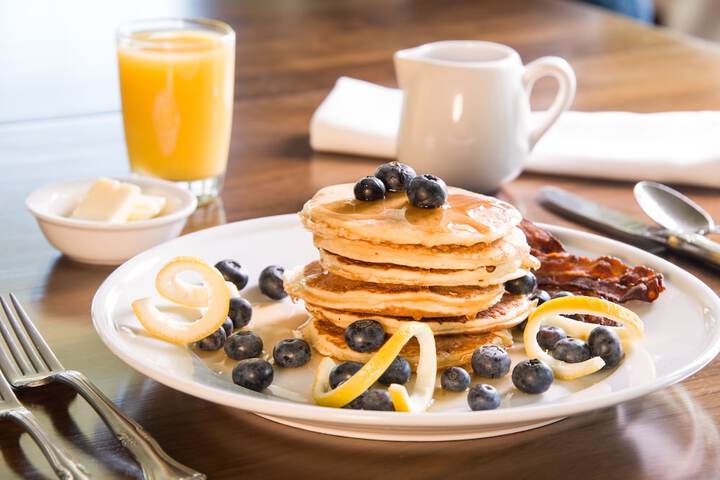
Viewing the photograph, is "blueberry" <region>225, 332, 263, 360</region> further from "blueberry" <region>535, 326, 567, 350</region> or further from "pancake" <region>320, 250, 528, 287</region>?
"blueberry" <region>535, 326, 567, 350</region>

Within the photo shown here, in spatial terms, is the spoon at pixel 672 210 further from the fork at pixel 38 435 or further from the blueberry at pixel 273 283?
the fork at pixel 38 435

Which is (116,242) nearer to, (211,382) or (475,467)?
(211,382)

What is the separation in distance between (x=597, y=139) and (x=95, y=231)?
3.35ft

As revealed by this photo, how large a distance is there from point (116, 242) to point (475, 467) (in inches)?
29.0

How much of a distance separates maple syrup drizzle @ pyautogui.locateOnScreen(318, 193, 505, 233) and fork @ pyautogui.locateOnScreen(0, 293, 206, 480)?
364mm

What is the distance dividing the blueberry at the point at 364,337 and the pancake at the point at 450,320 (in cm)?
3

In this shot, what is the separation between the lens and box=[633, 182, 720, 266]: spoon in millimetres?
1585

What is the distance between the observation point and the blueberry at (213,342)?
125 cm

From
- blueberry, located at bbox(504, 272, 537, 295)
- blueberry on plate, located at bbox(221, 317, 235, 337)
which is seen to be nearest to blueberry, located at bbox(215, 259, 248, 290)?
blueberry on plate, located at bbox(221, 317, 235, 337)

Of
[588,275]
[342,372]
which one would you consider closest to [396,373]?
[342,372]

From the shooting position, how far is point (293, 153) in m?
2.07

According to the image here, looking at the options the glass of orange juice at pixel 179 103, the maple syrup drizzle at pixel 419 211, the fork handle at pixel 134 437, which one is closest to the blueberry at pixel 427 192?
the maple syrup drizzle at pixel 419 211

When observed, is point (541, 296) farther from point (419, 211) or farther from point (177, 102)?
point (177, 102)

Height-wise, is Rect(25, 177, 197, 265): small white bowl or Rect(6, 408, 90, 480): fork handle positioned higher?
Rect(6, 408, 90, 480): fork handle
